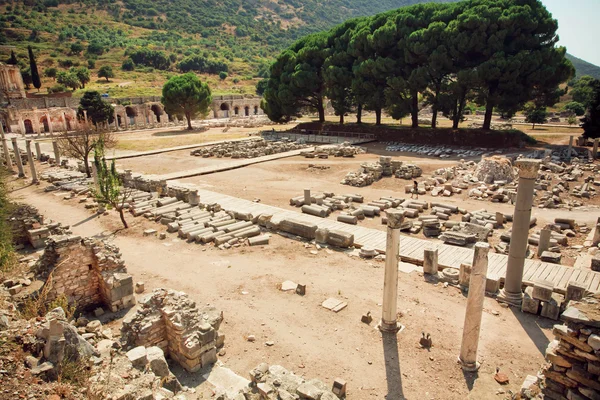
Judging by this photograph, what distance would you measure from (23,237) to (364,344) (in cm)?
1361

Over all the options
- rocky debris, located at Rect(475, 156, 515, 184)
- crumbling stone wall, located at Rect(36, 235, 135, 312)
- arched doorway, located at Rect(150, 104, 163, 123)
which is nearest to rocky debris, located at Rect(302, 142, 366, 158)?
rocky debris, located at Rect(475, 156, 515, 184)

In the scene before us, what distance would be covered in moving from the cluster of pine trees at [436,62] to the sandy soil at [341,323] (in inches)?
1034

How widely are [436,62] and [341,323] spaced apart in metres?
30.4

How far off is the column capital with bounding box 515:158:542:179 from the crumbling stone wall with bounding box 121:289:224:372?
27.3 feet

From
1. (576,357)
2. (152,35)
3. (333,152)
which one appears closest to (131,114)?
(333,152)

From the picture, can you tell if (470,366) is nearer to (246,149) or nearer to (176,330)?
(176,330)

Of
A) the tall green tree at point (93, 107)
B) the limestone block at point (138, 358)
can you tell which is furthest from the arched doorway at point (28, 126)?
the limestone block at point (138, 358)

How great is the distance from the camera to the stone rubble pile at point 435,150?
105 ft

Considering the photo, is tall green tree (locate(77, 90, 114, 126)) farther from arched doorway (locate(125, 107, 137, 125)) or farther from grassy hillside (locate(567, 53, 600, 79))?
grassy hillside (locate(567, 53, 600, 79))

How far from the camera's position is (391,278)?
9070mm

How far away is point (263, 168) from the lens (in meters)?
29.1

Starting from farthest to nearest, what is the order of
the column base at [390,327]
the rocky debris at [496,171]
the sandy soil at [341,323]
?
1. the rocky debris at [496,171]
2. the column base at [390,327]
3. the sandy soil at [341,323]

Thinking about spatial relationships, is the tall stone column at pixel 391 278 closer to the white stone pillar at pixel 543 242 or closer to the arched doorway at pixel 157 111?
the white stone pillar at pixel 543 242

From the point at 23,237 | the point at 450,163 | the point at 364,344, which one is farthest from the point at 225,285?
the point at 450,163
